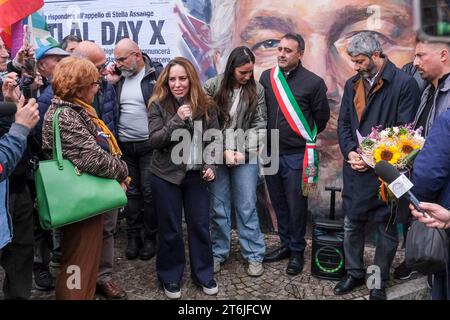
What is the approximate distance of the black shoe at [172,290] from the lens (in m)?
3.94

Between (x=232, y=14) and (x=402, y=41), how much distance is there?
1.91 metres

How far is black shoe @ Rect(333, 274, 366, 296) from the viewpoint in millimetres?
Answer: 4047

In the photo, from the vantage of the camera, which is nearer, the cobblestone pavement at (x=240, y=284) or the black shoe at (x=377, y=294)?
the black shoe at (x=377, y=294)

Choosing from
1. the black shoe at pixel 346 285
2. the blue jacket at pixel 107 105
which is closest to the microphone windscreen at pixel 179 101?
the blue jacket at pixel 107 105

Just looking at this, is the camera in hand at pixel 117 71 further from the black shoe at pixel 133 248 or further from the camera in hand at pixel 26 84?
the black shoe at pixel 133 248

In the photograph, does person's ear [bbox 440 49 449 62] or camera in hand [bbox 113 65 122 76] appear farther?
camera in hand [bbox 113 65 122 76]

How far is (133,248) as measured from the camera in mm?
4809

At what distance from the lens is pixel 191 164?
12.6 ft

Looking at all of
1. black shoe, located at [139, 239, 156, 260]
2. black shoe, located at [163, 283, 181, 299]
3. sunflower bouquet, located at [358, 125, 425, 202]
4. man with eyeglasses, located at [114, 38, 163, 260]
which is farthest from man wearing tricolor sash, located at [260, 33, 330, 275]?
black shoe, located at [139, 239, 156, 260]

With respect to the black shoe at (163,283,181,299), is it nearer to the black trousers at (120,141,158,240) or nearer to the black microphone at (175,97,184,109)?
the black trousers at (120,141,158,240)

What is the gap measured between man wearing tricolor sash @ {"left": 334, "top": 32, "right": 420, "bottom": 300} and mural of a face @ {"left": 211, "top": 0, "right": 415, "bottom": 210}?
0.88 m

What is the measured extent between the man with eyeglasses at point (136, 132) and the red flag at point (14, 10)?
0.87 m

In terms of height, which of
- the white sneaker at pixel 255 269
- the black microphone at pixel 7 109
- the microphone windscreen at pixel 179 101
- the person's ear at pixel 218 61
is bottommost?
the white sneaker at pixel 255 269
